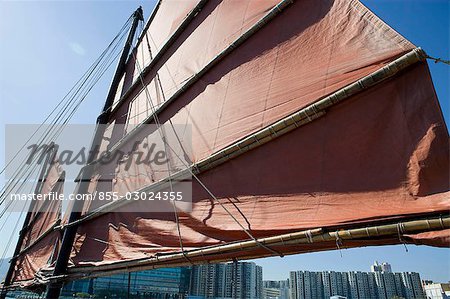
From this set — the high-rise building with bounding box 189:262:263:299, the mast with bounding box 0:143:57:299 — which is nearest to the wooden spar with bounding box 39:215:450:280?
the mast with bounding box 0:143:57:299

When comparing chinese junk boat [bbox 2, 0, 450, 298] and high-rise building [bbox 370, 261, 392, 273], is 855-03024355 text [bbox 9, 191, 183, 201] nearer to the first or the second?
chinese junk boat [bbox 2, 0, 450, 298]

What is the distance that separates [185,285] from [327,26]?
5700 centimetres

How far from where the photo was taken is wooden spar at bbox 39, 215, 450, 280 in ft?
4.32

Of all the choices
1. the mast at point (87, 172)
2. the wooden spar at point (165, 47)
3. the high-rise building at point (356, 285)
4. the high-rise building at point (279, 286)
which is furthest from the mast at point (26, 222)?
the high-rise building at point (279, 286)

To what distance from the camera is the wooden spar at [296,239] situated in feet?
4.32

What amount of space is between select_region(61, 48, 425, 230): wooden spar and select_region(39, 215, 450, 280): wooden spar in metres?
0.78

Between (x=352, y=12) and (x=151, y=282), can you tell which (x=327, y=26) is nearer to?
(x=352, y=12)

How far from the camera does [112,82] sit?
5.99 m

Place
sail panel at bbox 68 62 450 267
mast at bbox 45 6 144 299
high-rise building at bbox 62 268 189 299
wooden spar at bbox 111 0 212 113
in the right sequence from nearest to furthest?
sail panel at bbox 68 62 450 267 → mast at bbox 45 6 144 299 → wooden spar at bbox 111 0 212 113 → high-rise building at bbox 62 268 189 299

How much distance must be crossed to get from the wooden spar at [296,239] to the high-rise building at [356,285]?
211 feet

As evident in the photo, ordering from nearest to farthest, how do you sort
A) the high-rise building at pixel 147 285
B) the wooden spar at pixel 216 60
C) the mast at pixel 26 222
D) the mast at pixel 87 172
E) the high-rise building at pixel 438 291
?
the wooden spar at pixel 216 60, the mast at pixel 87 172, the mast at pixel 26 222, the high-rise building at pixel 438 291, the high-rise building at pixel 147 285

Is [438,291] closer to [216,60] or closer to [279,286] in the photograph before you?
[279,286]

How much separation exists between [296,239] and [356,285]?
6852 centimetres

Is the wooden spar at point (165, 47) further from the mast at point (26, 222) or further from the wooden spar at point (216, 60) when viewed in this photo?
the mast at point (26, 222)
